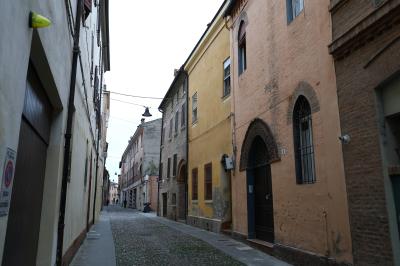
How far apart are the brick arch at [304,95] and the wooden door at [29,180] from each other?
5.04 meters

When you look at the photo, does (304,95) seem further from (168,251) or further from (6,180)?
(6,180)

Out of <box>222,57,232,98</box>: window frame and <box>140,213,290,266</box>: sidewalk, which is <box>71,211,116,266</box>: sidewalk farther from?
<box>222,57,232,98</box>: window frame

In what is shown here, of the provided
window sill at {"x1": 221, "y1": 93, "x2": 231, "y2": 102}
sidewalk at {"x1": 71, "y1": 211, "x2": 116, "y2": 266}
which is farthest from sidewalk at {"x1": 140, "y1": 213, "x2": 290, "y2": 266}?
window sill at {"x1": 221, "y1": 93, "x2": 231, "y2": 102}

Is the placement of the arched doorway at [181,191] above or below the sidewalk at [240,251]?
above

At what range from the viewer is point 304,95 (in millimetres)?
8055

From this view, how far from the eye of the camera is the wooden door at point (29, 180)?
375 centimetres

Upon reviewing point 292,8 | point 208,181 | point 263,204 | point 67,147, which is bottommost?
point 263,204

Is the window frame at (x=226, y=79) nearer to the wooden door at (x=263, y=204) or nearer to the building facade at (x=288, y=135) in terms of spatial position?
the building facade at (x=288, y=135)

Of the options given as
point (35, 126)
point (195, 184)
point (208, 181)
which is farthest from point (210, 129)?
point (35, 126)

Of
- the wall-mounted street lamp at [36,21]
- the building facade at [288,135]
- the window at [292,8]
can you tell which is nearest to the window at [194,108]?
the building facade at [288,135]

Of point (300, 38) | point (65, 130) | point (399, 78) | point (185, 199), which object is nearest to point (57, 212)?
point (65, 130)

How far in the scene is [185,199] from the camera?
20.0 meters

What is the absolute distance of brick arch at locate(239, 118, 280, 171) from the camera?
31.5 feet

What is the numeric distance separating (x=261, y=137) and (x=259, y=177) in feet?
4.38
